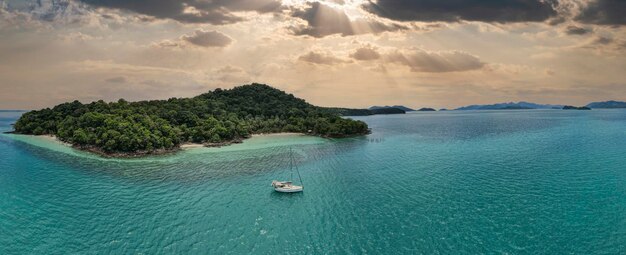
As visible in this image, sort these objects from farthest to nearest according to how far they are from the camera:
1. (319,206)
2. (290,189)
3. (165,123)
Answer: (165,123) → (290,189) → (319,206)

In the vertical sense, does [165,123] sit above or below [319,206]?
above

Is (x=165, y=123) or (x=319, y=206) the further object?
(x=165, y=123)

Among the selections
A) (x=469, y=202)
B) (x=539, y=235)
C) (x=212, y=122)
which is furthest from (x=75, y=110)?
(x=539, y=235)

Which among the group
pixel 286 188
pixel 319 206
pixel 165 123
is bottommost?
pixel 319 206

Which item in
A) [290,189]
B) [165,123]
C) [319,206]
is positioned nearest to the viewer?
[319,206]

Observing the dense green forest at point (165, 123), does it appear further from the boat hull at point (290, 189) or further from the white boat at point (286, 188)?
the boat hull at point (290, 189)

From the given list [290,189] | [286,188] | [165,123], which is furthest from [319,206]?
[165,123]

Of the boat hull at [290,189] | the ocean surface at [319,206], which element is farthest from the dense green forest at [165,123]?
the boat hull at [290,189]

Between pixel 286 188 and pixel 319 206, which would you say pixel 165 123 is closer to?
pixel 286 188
